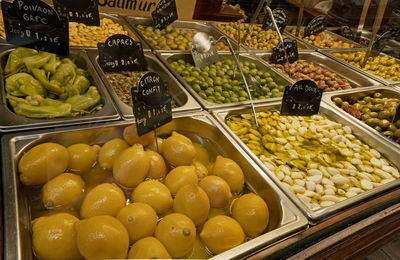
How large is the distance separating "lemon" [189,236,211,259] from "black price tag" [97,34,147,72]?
122 cm

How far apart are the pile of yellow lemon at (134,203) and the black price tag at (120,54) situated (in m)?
0.66

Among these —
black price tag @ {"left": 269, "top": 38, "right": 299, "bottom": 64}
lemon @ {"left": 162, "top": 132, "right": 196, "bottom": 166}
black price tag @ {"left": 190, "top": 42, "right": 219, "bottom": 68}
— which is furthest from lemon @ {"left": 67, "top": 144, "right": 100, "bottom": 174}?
black price tag @ {"left": 269, "top": 38, "right": 299, "bottom": 64}

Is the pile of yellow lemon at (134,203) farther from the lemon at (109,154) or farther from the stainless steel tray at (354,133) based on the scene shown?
the stainless steel tray at (354,133)

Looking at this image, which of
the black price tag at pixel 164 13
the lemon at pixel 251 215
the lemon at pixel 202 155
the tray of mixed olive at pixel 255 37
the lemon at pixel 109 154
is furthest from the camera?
the tray of mixed olive at pixel 255 37

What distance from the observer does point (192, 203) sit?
3.55ft

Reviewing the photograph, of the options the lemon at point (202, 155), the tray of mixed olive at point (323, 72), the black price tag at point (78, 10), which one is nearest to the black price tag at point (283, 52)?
the tray of mixed olive at point (323, 72)

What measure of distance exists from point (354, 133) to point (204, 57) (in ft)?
4.44

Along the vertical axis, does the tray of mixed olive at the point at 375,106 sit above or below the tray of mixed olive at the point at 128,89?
below

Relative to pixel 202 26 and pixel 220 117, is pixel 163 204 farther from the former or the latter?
pixel 202 26

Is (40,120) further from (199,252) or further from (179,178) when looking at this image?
(199,252)

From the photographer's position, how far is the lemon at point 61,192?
1.08 meters

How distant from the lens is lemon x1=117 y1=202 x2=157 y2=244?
3.26ft

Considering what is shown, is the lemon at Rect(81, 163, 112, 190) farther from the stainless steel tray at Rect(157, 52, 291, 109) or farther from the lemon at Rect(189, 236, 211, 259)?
the stainless steel tray at Rect(157, 52, 291, 109)

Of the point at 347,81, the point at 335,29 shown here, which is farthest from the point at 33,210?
the point at 335,29
